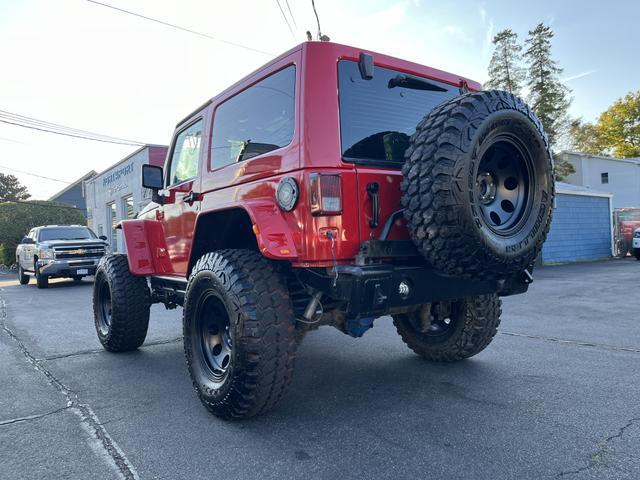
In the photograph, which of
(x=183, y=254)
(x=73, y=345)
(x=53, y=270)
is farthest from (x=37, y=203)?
(x=183, y=254)

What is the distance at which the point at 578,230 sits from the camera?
17.9 m

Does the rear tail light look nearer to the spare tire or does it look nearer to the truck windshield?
the truck windshield

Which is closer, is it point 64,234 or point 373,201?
point 373,201

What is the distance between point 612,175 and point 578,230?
20288 millimetres

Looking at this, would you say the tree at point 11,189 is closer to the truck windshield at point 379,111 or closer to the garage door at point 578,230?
the garage door at point 578,230

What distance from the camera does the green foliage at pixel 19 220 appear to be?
84.8ft

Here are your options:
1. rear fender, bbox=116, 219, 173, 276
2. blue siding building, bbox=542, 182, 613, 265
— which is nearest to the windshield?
rear fender, bbox=116, 219, 173, 276

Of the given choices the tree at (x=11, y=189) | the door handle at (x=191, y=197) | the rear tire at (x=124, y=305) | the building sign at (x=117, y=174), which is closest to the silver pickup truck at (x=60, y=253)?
the building sign at (x=117, y=174)

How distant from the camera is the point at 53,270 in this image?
13.2 metres

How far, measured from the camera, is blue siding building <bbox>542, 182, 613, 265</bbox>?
16750 millimetres

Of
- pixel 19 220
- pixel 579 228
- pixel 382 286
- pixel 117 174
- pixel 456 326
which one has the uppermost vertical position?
pixel 117 174

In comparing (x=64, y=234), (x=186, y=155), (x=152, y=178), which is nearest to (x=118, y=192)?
(x=64, y=234)

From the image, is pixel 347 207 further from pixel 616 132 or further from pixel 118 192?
pixel 616 132

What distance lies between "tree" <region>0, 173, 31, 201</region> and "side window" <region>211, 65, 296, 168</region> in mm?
67684
